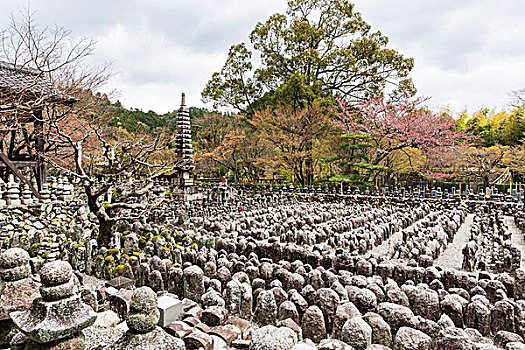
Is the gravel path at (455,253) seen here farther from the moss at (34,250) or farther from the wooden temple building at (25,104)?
the wooden temple building at (25,104)

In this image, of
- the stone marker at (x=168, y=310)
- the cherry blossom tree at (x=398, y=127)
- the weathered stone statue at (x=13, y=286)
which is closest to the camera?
the weathered stone statue at (x=13, y=286)

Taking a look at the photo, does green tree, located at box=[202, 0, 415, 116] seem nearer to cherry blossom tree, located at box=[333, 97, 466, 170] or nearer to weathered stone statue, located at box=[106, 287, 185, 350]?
cherry blossom tree, located at box=[333, 97, 466, 170]

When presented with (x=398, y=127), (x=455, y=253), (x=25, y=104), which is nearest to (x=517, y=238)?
(x=455, y=253)

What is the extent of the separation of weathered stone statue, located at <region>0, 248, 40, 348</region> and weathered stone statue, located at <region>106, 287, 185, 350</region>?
776 mm

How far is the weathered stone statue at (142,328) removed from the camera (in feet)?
4.89

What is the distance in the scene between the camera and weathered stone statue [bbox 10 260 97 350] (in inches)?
59.1

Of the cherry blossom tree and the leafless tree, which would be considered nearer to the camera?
the leafless tree

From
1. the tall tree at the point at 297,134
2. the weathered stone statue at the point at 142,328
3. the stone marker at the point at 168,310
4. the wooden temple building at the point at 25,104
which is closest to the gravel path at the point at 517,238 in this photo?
the stone marker at the point at 168,310

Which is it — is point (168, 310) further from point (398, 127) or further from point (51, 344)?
point (398, 127)

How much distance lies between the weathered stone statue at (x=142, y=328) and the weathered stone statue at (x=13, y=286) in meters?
0.78

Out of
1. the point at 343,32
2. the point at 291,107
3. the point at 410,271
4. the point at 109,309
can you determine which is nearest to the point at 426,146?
the point at 291,107

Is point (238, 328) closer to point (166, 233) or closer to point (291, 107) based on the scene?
point (166, 233)

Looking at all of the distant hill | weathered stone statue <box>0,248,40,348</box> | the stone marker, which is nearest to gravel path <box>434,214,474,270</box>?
the stone marker

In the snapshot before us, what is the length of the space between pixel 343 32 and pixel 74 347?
20297 mm
